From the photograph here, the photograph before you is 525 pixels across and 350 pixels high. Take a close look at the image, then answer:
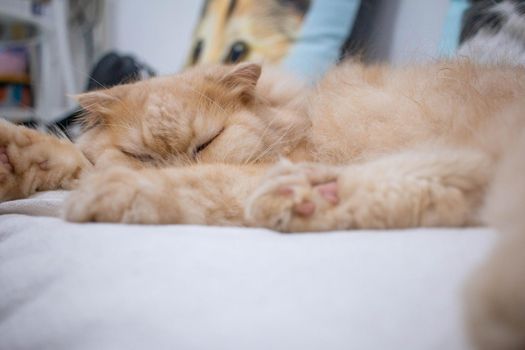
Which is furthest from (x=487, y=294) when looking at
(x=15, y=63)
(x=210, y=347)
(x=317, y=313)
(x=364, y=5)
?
(x=15, y=63)

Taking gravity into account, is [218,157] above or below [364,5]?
below

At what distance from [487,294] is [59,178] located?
942 millimetres

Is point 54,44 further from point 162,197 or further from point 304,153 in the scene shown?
point 162,197

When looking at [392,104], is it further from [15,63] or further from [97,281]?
[15,63]

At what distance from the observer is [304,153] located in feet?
3.40

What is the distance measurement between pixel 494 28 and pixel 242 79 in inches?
33.5

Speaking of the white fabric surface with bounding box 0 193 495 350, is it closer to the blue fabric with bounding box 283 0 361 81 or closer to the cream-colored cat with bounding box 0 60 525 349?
the cream-colored cat with bounding box 0 60 525 349

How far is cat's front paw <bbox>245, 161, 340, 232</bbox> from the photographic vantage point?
61 centimetres

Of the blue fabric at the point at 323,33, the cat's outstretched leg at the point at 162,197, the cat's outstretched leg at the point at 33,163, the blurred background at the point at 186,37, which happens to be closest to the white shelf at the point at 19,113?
the blurred background at the point at 186,37

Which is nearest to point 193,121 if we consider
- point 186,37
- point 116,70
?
point 116,70

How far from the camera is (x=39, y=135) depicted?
975mm

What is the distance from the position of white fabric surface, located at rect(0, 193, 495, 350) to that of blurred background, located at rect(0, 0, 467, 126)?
0.74 metres

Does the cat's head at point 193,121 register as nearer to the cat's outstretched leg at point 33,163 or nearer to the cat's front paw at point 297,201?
the cat's outstretched leg at point 33,163

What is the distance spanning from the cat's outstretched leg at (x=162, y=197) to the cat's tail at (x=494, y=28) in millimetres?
704
